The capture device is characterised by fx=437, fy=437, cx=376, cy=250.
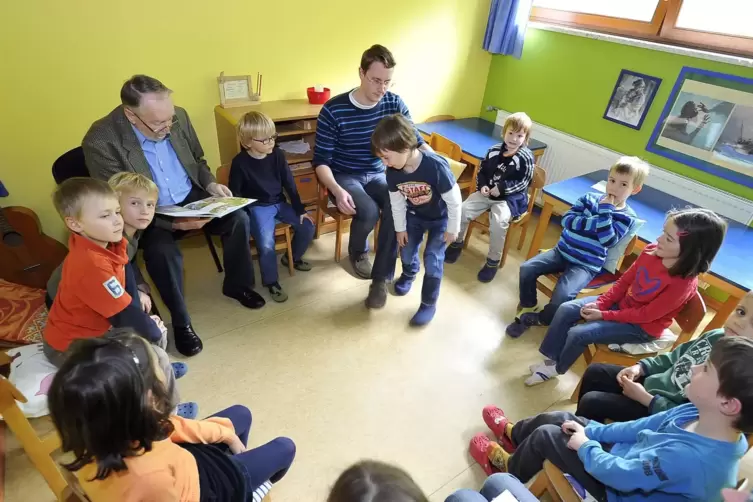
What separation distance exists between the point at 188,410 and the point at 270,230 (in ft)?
3.31

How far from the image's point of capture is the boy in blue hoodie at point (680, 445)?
104 centimetres

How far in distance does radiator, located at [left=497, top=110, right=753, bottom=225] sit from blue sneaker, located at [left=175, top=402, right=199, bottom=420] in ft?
9.74

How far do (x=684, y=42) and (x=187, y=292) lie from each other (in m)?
3.37

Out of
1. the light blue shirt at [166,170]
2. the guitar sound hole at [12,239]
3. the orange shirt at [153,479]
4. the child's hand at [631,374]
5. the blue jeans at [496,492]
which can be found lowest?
the guitar sound hole at [12,239]

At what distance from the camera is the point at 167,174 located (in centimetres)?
213

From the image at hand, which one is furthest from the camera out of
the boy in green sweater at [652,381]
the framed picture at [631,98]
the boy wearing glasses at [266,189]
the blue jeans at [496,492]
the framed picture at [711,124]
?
the framed picture at [631,98]

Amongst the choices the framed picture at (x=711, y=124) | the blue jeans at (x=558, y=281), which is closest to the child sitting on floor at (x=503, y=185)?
the blue jeans at (x=558, y=281)

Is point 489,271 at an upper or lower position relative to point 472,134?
lower

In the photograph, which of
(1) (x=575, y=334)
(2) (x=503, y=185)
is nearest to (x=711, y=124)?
(2) (x=503, y=185)

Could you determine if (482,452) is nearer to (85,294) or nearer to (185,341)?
(185,341)

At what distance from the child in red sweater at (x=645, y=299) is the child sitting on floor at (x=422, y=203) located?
0.65 metres

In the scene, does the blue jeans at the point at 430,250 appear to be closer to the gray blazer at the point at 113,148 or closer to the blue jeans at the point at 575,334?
the blue jeans at the point at 575,334

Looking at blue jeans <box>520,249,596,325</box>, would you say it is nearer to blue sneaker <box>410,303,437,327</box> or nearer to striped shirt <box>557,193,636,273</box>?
striped shirt <box>557,193,636,273</box>

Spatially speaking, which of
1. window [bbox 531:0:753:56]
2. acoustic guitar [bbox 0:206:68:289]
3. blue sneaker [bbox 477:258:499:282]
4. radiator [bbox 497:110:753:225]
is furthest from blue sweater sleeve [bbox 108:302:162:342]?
window [bbox 531:0:753:56]
